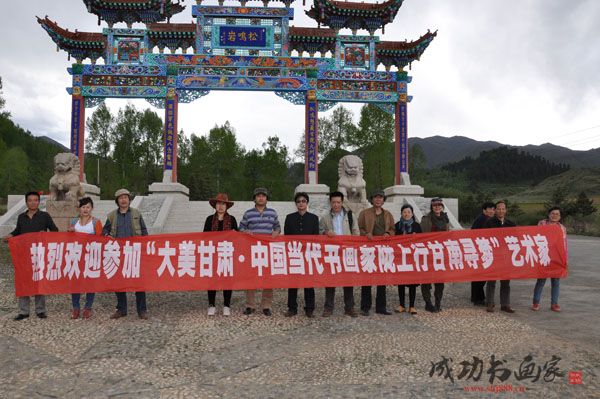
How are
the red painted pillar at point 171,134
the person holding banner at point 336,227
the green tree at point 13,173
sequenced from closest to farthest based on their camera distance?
the person holding banner at point 336,227 < the red painted pillar at point 171,134 < the green tree at point 13,173

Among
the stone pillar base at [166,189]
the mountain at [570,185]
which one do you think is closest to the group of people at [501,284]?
the stone pillar base at [166,189]

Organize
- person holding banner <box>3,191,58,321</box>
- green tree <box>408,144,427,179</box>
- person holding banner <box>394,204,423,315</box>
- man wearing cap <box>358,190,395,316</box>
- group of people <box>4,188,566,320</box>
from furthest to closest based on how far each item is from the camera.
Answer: green tree <box>408,144,427,179</box>, person holding banner <box>394,204,423,315</box>, man wearing cap <box>358,190,395,316</box>, group of people <box>4,188,566,320</box>, person holding banner <box>3,191,58,321</box>

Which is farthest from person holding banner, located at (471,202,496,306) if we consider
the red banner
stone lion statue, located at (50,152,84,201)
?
stone lion statue, located at (50,152,84,201)

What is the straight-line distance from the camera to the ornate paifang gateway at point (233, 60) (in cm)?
1489

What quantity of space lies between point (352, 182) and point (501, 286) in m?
5.49

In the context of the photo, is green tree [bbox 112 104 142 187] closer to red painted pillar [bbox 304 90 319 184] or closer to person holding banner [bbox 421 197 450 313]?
red painted pillar [bbox 304 90 319 184]

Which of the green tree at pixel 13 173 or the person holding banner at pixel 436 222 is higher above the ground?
the green tree at pixel 13 173

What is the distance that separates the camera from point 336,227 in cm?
508

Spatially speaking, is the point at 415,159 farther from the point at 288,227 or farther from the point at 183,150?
the point at 288,227

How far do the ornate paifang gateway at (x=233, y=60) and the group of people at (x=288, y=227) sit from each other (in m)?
10.0

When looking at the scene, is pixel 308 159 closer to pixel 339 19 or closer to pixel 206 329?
pixel 339 19

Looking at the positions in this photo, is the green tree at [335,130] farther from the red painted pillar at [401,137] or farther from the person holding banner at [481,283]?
the person holding banner at [481,283]

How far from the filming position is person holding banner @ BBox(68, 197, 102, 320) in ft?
15.1

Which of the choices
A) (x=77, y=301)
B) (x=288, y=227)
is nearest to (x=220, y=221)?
(x=288, y=227)
